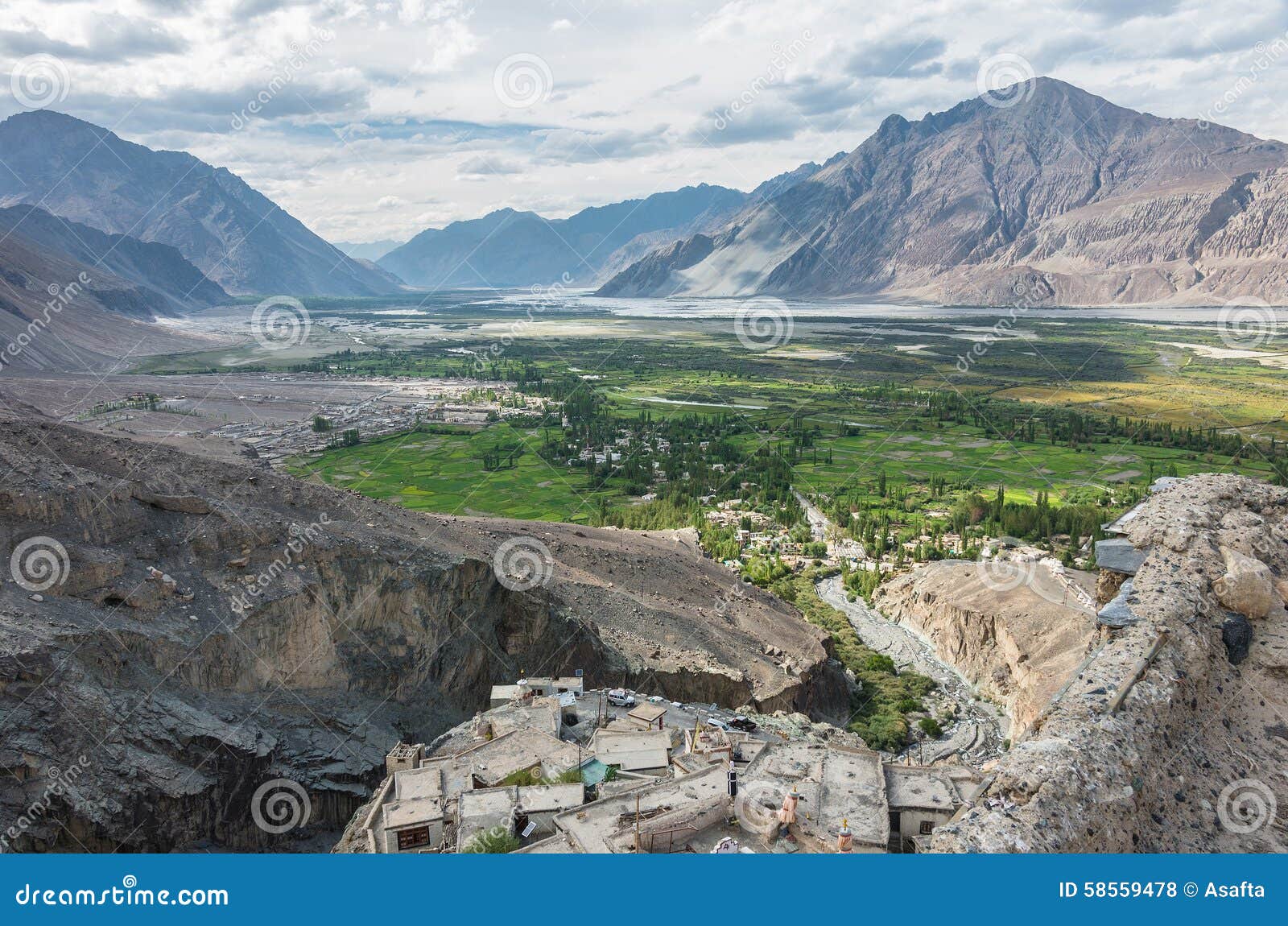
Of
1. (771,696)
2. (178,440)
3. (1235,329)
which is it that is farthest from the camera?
(1235,329)

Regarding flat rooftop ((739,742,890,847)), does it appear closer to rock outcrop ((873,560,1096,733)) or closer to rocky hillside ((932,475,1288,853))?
rocky hillside ((932,475,1288,853))

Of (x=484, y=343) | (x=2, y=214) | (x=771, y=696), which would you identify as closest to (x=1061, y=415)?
(x=771, y=696)

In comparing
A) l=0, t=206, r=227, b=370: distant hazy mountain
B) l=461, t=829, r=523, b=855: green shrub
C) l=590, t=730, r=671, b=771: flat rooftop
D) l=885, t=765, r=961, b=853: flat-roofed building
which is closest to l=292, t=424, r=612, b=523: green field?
l=590, t=730, r=671, b=771: flat rooftop

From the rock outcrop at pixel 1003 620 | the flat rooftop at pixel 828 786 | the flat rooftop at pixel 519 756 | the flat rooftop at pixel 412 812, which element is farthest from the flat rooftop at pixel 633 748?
the rock outcrop at pixel 1003 620

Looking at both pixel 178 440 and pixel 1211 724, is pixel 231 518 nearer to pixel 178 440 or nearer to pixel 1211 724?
pixel 1211 724

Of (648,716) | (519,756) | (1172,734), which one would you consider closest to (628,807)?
(519,756)

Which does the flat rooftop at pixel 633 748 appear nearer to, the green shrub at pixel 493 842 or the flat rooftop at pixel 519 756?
the flat rooftop at pixel 519 756
